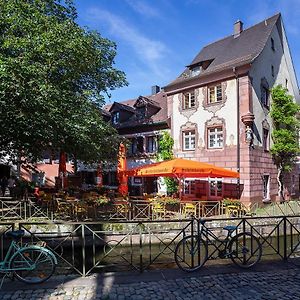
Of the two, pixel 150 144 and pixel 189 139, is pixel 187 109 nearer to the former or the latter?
pixel 189 139

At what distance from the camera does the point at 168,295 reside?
533 centimetres

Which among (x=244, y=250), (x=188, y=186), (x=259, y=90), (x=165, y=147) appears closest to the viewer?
(x=244, y=250)

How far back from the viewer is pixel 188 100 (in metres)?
22.3

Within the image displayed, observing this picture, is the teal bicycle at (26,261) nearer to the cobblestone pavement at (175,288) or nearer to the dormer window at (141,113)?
the cobblestone pavement at (175,288)

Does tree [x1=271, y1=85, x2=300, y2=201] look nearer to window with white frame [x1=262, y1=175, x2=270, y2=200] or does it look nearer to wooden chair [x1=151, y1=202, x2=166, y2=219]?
window with white frame [x1=262, y1=175, x2=270, y2=200]

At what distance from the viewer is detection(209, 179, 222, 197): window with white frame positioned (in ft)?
65.8

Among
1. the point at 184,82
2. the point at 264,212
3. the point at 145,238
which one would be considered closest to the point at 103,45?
the point at 184,82

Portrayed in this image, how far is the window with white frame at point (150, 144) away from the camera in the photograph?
80.8 ft

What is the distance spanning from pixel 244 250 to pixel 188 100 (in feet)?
53.2

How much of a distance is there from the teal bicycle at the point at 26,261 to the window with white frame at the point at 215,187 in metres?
15.2

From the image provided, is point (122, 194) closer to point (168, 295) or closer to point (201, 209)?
point (201, 209)

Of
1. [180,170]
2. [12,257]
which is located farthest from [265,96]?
[12,257]

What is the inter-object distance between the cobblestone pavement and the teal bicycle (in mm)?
267

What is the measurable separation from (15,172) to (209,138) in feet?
68.3
